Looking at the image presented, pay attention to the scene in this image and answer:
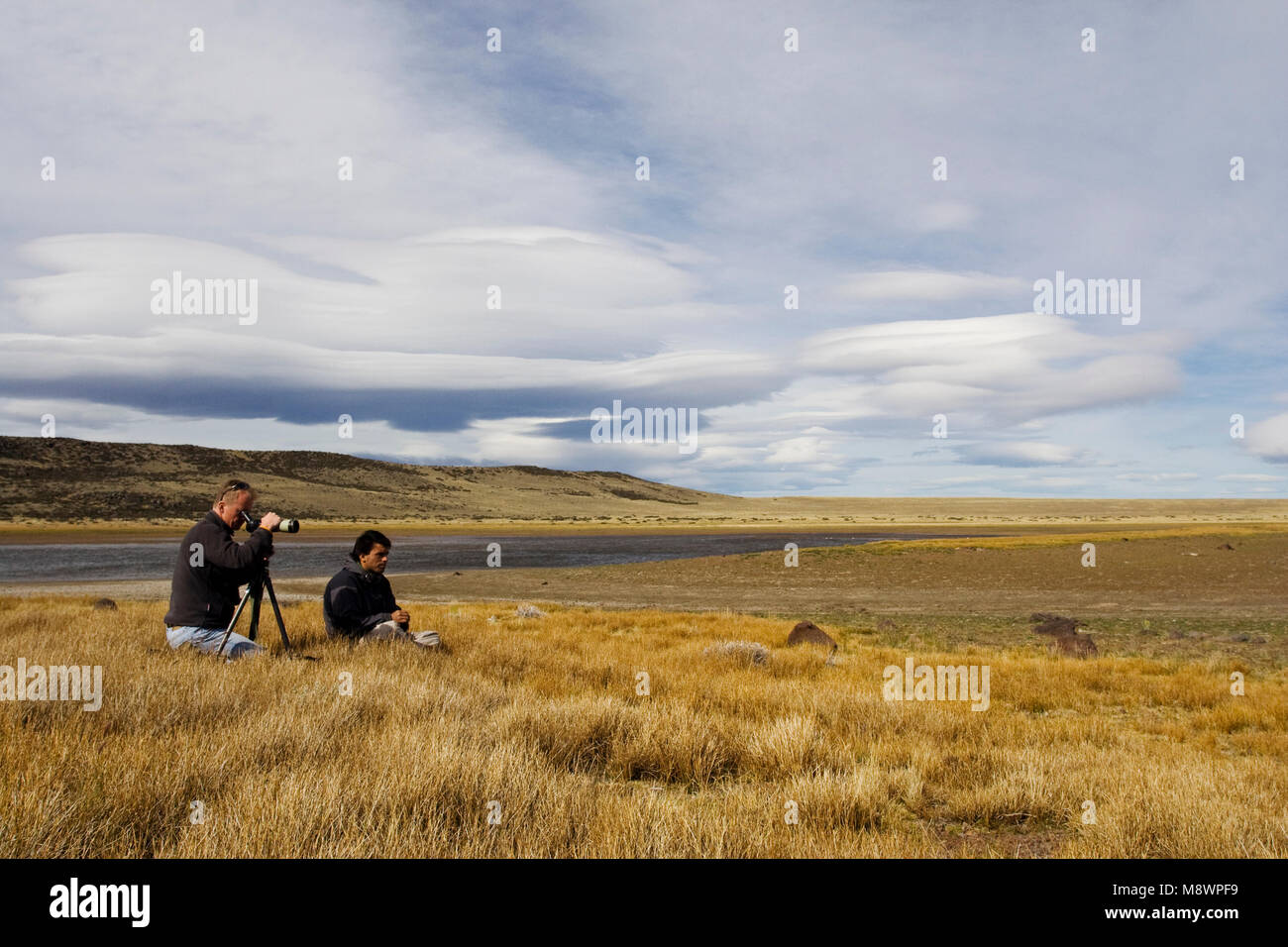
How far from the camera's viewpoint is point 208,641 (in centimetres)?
780

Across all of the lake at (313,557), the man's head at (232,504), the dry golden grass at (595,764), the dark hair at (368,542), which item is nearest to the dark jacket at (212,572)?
the man's head at (232,504)

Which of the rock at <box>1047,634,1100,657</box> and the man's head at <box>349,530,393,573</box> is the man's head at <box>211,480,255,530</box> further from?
the rock at <box>1047,634,1100,657</box>

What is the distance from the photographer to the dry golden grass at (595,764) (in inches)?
141

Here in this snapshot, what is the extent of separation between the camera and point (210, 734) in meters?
4.87

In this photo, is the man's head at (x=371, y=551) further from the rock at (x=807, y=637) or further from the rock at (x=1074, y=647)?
the rock at (x=1074, y=647)

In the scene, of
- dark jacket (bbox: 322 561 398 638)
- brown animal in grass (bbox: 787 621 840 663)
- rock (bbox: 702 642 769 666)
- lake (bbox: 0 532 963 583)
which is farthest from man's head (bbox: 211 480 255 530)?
lake (bbox: 0 532 963 583)

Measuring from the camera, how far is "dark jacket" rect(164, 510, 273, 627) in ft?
23.8

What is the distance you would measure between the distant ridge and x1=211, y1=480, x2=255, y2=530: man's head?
91.7 meters

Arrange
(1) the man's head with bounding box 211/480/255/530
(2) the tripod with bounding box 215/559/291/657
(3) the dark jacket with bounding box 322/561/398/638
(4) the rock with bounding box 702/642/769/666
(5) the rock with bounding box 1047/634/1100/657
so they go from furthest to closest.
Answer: (5) the rock with bounding box 1047/634/1100/657 < (4) the rock with bounding box 702/642/769/666 < (3) the dark jacket with bounding box 322/561/398/638 < (2) the tripod with bounding box 215/559/291/657 < (1) the man's head with bounding box 211/480/255/530

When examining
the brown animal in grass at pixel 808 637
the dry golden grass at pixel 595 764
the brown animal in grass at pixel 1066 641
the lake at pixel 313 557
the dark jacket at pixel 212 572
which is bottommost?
the lake at pixel 313 557

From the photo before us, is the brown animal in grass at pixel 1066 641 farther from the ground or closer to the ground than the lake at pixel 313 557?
farther from the ground

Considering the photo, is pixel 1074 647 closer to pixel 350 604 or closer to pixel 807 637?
pixel 807 637

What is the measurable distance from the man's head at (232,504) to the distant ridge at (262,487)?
9171cm
